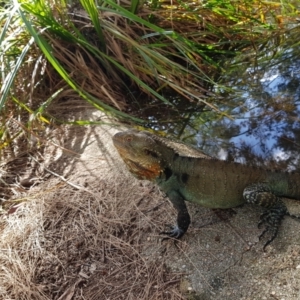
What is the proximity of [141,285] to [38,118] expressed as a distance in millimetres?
2075

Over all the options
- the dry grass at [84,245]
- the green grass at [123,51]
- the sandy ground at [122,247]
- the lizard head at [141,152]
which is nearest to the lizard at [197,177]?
the lizard head at [141,152]

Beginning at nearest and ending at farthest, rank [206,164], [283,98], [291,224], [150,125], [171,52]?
[291,224], [206,164], [283,98], [150,125], [171,52]

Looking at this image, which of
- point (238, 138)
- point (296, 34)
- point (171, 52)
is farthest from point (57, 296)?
point (296, 34)

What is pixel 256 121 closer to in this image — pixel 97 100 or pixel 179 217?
pixel 179 217

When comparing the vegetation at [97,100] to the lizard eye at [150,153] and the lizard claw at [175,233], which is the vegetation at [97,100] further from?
the lizard eye at [150,153]

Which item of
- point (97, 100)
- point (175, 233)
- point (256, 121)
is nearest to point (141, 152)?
point (175, 233)

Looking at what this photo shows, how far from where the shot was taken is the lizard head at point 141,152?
274 cm

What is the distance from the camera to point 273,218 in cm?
261

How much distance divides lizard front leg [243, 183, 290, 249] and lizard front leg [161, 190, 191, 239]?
372mm

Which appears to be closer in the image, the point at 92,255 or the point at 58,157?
the point at 92,255

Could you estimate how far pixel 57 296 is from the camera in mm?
2770

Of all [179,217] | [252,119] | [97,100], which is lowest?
[252,119]

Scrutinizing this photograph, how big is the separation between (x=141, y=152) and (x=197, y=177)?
0.39 m

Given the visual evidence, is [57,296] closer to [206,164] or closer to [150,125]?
[206,164]
